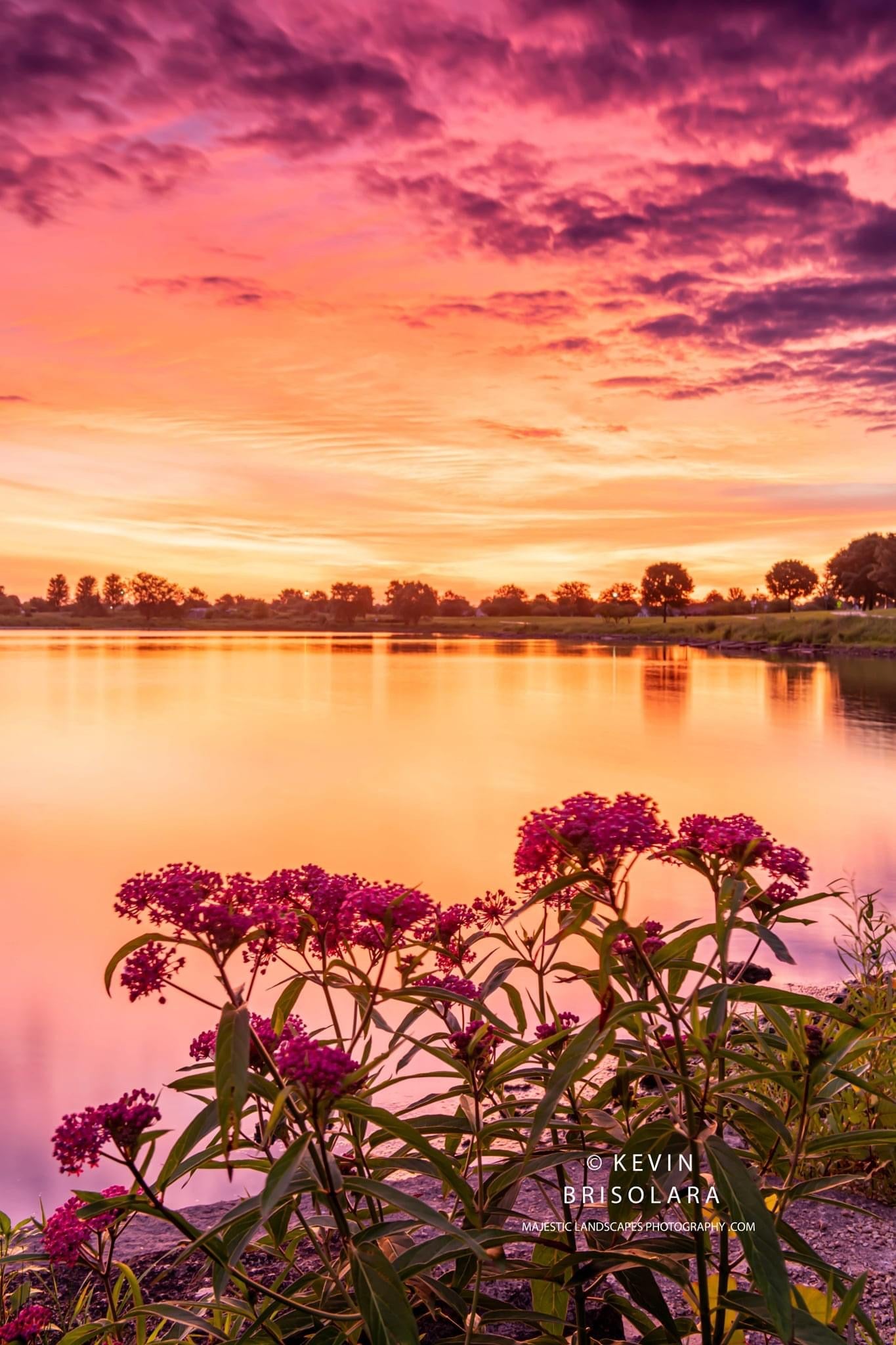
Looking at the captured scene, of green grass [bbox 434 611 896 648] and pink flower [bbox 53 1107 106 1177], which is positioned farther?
green grass [bbox 434 611 896 648]

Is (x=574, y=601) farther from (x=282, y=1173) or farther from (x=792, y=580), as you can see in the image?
(x=282, y=1173)

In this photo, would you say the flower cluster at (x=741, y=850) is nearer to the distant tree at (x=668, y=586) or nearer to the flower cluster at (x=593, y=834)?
the flower cluster at (x=593, y=834)

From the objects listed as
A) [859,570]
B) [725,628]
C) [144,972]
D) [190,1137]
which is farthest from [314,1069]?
[859,570]

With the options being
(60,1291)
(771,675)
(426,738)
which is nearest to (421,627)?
(771,675)

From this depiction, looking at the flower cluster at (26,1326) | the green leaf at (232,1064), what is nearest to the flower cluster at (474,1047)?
the green leaf at (232,1064)

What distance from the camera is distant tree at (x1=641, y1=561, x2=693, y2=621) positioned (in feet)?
431

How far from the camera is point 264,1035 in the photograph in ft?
6.91

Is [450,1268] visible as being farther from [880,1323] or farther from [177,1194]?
[177,1194]

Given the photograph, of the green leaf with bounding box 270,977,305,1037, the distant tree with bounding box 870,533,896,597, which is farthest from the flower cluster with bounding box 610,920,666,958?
the distant tree with bounding box 870,533,896,597

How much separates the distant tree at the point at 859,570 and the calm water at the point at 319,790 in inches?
2611

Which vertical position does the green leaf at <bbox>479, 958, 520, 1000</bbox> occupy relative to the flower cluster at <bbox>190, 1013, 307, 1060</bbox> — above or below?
above

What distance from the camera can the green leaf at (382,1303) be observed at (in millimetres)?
1721

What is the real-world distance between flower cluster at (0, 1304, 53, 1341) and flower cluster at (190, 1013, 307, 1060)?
2.46 ft

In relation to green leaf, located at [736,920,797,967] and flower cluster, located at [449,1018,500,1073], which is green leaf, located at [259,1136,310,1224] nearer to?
flower cluster, located at [449,1018,500,1073]
